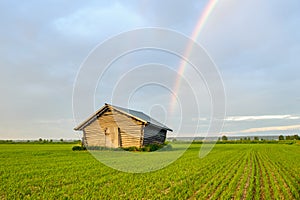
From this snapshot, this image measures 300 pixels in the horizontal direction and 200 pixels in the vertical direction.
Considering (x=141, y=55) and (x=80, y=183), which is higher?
(x=141, y=55)

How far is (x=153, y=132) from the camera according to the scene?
37125 mm

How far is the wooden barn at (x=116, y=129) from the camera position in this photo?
33094 millimetres

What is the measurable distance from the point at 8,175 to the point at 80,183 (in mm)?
4000

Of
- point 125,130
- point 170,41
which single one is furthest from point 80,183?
point 125,130

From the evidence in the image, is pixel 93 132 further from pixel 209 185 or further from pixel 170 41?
pixel 209 185

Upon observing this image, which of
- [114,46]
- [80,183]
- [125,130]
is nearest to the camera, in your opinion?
[80,183]

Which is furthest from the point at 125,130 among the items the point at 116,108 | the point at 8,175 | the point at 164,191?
the point at 164,191

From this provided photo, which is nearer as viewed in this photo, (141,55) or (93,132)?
(141,55)

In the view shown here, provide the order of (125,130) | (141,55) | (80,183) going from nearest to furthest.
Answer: (80,183) < (141,55) < (125,130)

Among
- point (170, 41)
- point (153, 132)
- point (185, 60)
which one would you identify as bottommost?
point (153, 132)

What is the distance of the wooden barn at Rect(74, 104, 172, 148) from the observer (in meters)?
33.1

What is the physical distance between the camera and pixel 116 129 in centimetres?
3444

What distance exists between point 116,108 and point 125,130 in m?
2.86

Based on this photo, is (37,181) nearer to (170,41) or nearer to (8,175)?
(8,175)
